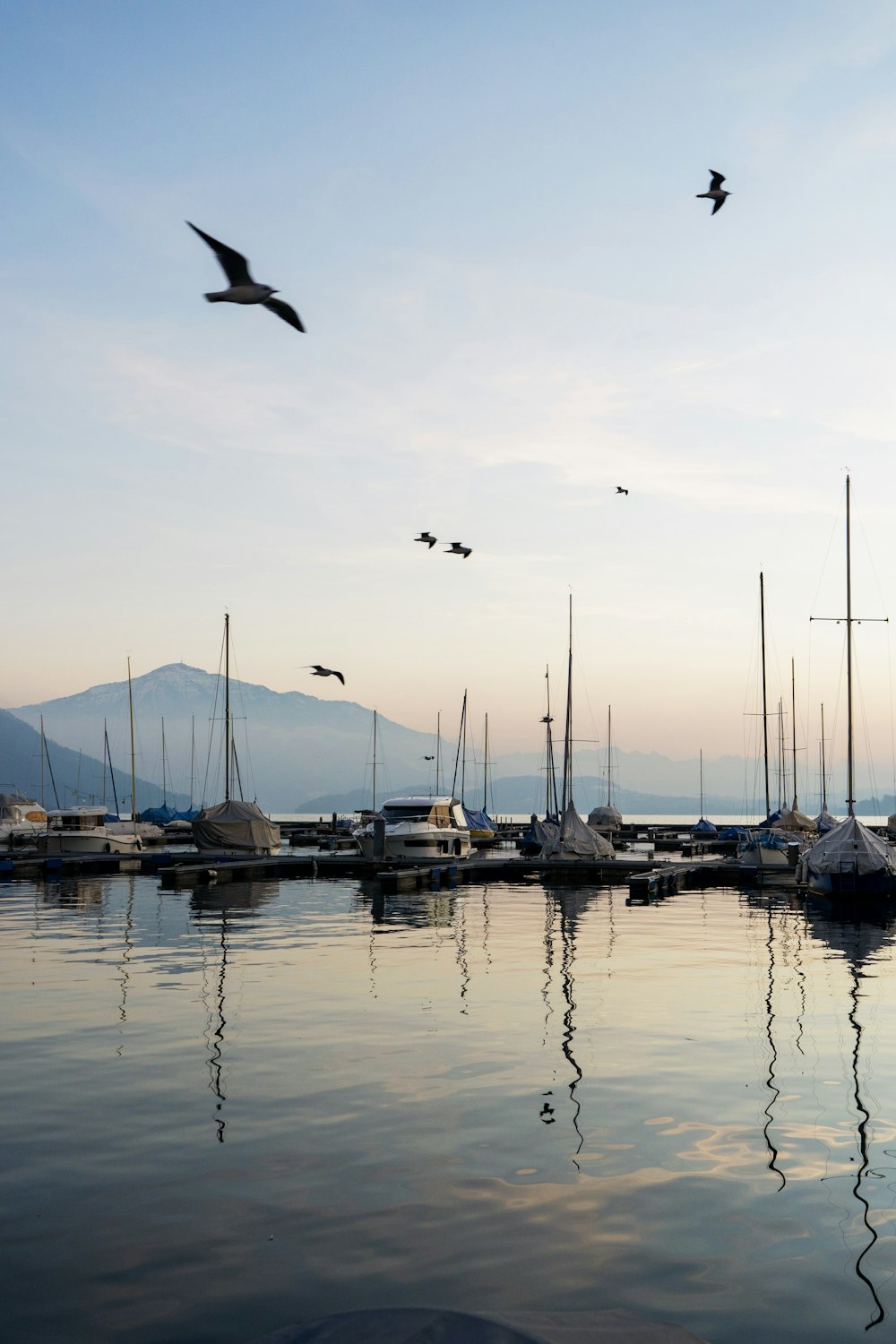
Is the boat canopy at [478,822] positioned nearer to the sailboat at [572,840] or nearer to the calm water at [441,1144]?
the sailboat at [572,840]

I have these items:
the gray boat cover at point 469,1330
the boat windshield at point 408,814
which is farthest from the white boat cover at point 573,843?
the gray boat cover at point 469,1330

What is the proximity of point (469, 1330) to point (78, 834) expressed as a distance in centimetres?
7141

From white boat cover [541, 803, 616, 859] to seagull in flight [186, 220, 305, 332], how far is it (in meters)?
46.8

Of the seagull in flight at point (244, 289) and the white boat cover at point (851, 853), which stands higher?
the seagull in flight at point (244, 289)

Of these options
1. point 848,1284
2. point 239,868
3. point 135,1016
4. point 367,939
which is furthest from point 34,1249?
point 239,868

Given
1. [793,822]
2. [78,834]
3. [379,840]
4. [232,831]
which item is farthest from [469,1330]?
[793,822]

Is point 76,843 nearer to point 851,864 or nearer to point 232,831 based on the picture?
point 232,831

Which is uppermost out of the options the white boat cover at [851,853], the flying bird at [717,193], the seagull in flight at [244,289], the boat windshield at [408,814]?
the flying bird at [717,193]

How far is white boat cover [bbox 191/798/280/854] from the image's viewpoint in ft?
215

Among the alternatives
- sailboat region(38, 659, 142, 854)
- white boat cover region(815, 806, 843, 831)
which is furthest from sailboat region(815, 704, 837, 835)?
sailboat region(38, 659, 142, 854)

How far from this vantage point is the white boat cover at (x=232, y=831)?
215 ft

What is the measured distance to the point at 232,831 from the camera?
6588 centimetres

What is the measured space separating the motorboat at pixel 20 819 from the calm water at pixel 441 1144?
60.7 meters

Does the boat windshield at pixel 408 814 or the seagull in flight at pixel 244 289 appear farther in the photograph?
the boat windshield at pixel 408 814
